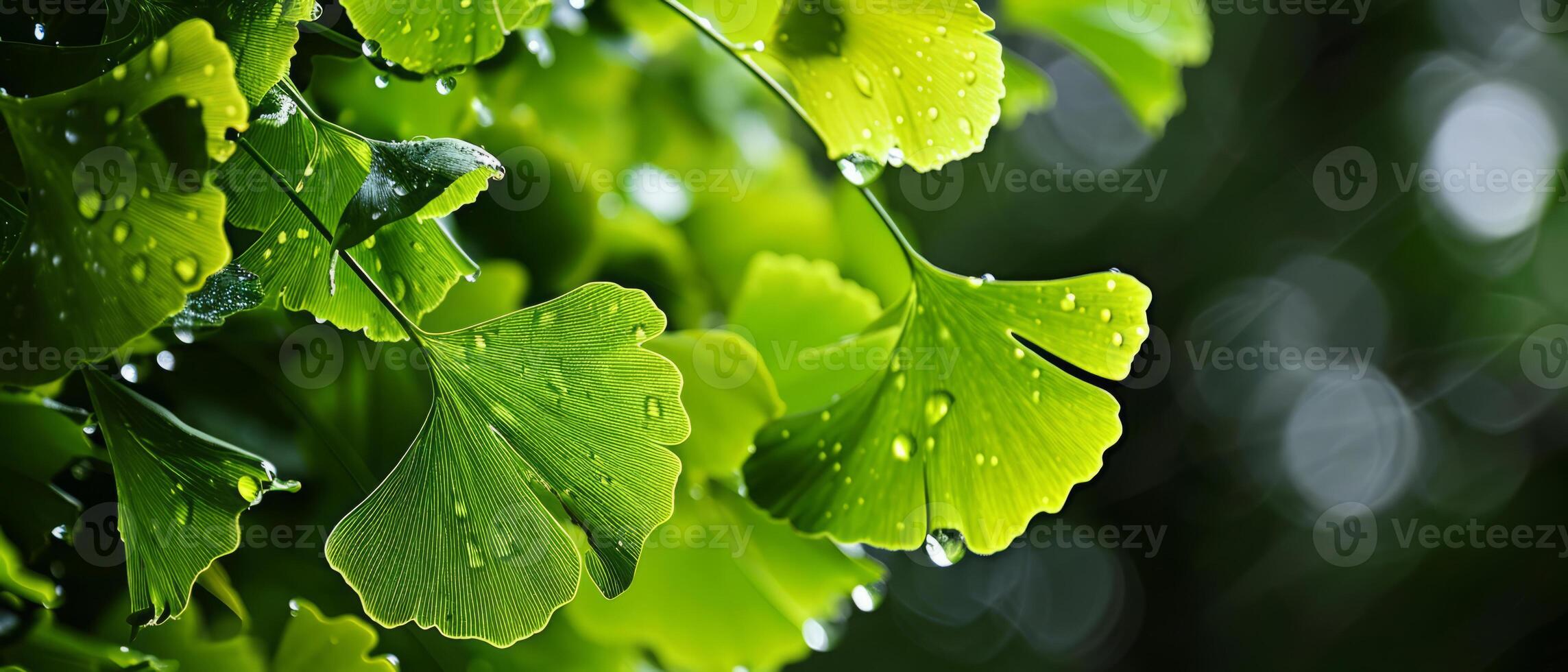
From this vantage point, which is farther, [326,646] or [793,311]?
[793,311]

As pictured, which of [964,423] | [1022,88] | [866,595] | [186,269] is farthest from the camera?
[1022,88]

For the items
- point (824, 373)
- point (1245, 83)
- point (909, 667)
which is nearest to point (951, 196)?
point (909, 667)

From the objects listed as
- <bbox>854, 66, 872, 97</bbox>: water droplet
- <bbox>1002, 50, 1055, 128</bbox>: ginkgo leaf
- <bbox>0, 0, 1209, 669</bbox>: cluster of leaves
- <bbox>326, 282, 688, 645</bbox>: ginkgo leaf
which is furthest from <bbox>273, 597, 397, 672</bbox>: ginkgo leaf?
<bbox>1002, 50, 1055, 128</bbox>: ginkgo leaf

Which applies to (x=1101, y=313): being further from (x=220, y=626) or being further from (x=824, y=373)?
(x=220, y=626)

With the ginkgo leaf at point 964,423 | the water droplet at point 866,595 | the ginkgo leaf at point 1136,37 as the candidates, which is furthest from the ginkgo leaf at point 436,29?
the ginkgo leaf at point 1136,37

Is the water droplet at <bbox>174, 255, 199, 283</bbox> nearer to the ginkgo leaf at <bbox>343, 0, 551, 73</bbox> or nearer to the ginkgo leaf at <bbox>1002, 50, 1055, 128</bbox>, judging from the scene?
the ginkgo leaf at <bbox>343, 0, 551, 73</bbox>

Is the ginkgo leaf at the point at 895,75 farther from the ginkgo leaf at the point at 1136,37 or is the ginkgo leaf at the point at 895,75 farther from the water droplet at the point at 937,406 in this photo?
the ginkgo leaf at the point at 1136,37

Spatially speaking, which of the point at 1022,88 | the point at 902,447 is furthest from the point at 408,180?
the point at 1022,88

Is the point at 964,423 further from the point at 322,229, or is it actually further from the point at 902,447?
the point at 322,229
